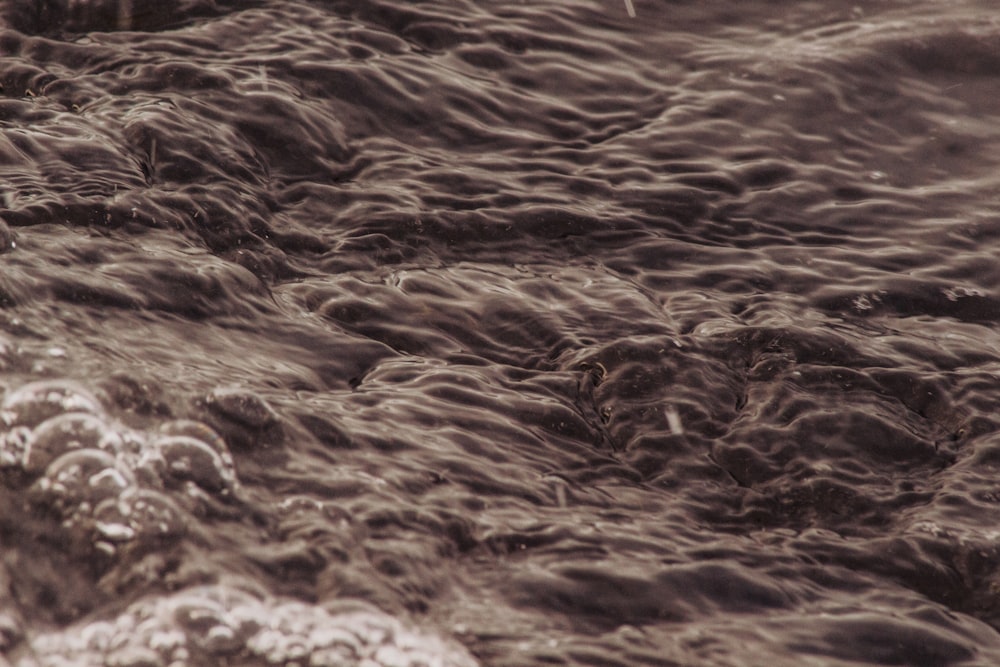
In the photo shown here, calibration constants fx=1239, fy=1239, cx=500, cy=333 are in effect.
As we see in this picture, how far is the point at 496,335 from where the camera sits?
337 cm

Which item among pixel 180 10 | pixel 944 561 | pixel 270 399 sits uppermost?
pixel 180 10

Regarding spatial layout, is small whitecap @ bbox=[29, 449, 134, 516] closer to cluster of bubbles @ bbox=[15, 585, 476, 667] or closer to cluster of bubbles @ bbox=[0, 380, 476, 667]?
cluster of bubbles @ bbox=[0, 380, 476, 667]

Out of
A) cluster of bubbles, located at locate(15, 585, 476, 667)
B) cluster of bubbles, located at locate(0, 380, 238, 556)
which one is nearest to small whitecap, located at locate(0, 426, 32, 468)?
cluster of bubbles, located at locate(0, 380, 238, 556)

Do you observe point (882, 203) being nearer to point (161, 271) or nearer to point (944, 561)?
point (944, 561)

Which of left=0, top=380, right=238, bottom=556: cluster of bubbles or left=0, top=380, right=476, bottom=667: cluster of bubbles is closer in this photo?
left=0, top=380, right=476, bottom=667: cluster of bubbles

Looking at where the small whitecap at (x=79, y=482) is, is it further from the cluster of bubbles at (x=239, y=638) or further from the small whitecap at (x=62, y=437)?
the cluster of bubbles at (x=239, y=638)

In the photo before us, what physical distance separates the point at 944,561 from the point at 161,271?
2031 millimetres

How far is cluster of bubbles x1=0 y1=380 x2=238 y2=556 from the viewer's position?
245 cm

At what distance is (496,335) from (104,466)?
1187mm

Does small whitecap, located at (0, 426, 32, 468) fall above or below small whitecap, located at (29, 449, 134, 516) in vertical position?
above

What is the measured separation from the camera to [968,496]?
2945 mm

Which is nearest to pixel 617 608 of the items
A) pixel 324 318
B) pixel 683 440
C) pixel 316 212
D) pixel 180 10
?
pixel 683 440

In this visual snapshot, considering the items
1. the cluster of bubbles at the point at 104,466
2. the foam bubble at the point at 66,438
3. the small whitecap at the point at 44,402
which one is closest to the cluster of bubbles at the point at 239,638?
the cluster of bubbles at the point at 104,466

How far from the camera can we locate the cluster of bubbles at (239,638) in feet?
7.34
